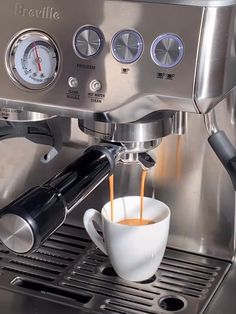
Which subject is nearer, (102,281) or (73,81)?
(73,81)

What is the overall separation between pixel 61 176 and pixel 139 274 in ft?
0.62

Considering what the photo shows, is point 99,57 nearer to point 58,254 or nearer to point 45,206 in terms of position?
point 45,206

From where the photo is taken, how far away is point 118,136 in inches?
21.0

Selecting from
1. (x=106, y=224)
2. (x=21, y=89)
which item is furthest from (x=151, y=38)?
(x=106, y=224)

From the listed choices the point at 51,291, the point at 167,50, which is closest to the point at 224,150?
the point at 167,50

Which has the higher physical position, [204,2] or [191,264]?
A: [204,2]

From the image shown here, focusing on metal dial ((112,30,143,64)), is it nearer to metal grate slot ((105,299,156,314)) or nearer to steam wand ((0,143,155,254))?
steam wand ((0,143,155,254))

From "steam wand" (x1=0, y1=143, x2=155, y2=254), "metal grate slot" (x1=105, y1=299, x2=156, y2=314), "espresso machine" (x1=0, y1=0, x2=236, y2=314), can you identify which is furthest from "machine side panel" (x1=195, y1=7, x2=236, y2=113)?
"metal grate slot" (x1=105, y1=299, x2=156, y2=314)

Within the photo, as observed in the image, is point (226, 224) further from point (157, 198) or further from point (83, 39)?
point (83, 39)

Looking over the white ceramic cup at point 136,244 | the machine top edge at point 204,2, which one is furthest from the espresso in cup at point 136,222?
the machine top edge at point 204,2

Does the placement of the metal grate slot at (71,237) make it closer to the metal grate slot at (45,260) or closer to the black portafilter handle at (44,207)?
the metal grate slot at (45,260)

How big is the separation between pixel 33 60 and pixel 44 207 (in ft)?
0.42

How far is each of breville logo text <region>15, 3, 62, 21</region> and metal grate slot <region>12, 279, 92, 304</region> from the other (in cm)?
26

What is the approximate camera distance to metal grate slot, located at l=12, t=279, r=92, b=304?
0.61 metres
